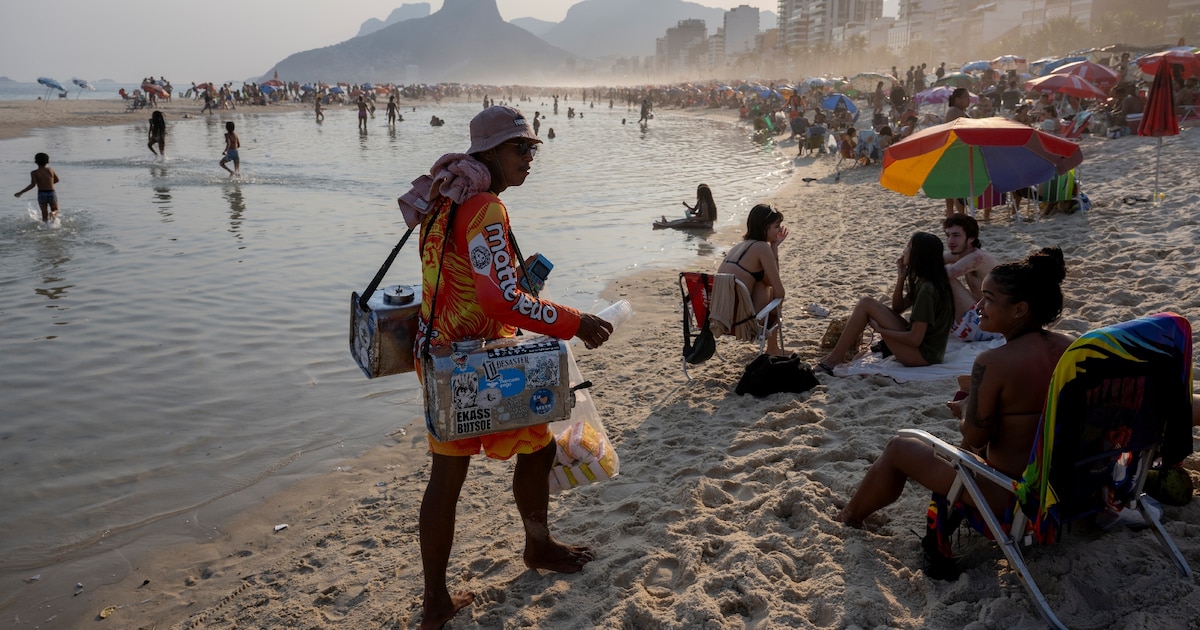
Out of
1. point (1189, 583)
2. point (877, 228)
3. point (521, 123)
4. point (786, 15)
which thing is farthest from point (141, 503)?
point (786, 15)

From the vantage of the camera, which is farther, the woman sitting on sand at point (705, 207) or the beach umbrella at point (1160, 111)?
the woman sitting on sand at point (705, 207)

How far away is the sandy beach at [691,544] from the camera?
103 inches

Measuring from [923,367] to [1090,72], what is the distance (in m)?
18.8

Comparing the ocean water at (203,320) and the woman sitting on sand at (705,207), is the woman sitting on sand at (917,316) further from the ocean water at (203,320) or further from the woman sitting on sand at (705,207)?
the woman sitting on sand at (705,207)

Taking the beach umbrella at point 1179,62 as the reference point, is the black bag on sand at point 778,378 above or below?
below

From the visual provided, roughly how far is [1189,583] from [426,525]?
2443mm

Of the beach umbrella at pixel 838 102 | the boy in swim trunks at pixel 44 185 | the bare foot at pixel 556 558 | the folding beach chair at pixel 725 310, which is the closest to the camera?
the bare foot at pixel 556 558

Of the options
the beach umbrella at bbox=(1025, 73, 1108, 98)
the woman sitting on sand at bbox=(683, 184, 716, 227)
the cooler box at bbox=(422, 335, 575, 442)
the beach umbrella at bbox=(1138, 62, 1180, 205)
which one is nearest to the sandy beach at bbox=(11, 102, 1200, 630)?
the cooler box at bbox=(422, 335, 575, 442)

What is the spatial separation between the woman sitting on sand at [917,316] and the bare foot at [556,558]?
8.59 ft

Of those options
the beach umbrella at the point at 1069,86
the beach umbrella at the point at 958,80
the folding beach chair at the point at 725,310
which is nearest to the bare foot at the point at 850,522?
the folding beach chair at the point at 725,310

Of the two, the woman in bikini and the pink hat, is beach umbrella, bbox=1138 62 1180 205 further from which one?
the pink hat

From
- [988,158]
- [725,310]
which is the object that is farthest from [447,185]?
[988,158]

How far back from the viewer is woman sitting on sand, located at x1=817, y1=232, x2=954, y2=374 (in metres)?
4.86

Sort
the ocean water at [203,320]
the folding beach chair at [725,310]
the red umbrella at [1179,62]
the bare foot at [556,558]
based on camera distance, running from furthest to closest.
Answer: the red umbrella at [1179,62]
the folding beach chair at [725,310]
the ocean water at [203,320]
the bare foot at [556,558]
